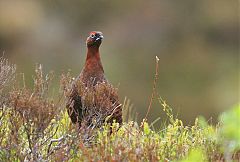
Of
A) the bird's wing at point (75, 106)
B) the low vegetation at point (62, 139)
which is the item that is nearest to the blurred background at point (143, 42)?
the bird's wing at point (75, 106)

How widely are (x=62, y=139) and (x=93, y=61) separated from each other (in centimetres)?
140

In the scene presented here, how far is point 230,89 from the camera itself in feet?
61.5

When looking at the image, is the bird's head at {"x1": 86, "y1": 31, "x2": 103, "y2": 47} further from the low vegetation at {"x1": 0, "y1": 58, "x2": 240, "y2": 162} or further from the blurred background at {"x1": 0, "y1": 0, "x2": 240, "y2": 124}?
the blurred background at {"x1": 0, "y1": 0, "x2": 240, "y2": 124}

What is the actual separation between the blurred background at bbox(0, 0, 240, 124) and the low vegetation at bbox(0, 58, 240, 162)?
10177mm

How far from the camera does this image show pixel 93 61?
307 inches

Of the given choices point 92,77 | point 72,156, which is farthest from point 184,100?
point 72,156

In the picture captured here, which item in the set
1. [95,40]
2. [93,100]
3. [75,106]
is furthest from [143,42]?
[93,100]

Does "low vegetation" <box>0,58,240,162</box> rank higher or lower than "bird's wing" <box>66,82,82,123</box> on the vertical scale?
lower

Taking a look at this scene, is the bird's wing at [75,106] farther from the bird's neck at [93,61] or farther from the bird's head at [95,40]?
the bird's head at [95,40]

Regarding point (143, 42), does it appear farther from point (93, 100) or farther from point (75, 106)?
point (93, 100)

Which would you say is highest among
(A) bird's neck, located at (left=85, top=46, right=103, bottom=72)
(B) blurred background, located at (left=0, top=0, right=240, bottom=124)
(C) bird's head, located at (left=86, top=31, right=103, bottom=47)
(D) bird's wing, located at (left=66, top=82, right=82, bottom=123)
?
(B) blurred background, located at (left=0, top=0, right=240, bottom=124)

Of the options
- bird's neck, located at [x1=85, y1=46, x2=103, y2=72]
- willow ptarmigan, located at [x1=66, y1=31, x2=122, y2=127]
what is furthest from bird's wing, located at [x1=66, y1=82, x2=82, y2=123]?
bird's neck, located at [x1=85, y1=46, x2=103, y2=72]

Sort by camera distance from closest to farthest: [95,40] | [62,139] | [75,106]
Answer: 1. [62,139]
2. [75,106]
3. [95,40]

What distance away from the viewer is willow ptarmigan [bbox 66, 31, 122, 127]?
6828 mm
